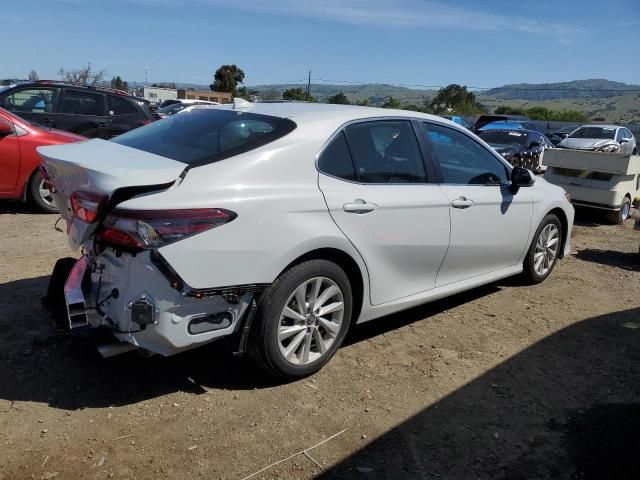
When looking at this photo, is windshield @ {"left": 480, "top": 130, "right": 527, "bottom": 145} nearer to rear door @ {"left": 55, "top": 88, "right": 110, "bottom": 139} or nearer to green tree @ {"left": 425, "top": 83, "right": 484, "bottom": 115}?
rear door @ {"left": 55, "top": 88, "right": 110, "bottom": 139}

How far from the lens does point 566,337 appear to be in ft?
14.9

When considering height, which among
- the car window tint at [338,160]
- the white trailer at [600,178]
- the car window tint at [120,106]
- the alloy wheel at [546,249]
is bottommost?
the alloy wheel at [546,249]

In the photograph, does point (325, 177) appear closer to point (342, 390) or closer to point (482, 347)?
point (342, 390)

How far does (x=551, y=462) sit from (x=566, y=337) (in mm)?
1844

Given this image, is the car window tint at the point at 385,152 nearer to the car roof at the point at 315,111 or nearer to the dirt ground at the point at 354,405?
the car roof at the point at 315,111

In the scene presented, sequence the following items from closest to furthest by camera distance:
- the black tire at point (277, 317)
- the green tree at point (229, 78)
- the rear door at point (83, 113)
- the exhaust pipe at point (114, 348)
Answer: the exhaust pipe at point (114, 348)
the black tire at point (277, 317)
the rear door at point (83, 113)
the green tree at point (229, 78)

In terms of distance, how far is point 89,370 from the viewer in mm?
3527

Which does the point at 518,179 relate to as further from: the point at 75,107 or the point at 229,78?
the point at 229,78

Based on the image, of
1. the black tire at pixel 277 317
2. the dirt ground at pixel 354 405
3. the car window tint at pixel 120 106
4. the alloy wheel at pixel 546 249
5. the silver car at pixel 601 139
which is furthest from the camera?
the silver car at pixel 601 139

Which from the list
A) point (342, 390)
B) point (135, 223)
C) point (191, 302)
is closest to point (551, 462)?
point (342, 390)

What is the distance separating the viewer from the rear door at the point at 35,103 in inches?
367

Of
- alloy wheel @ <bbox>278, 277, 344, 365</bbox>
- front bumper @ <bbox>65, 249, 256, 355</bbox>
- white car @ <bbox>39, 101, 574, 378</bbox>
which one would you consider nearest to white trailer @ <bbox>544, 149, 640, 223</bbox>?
white car @ <bbox>39, 101, 574, 378</bbox>

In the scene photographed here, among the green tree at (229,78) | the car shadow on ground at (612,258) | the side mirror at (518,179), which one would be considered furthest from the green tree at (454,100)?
the side mirror at (518,179)

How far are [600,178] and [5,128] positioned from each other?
28.9 ft
